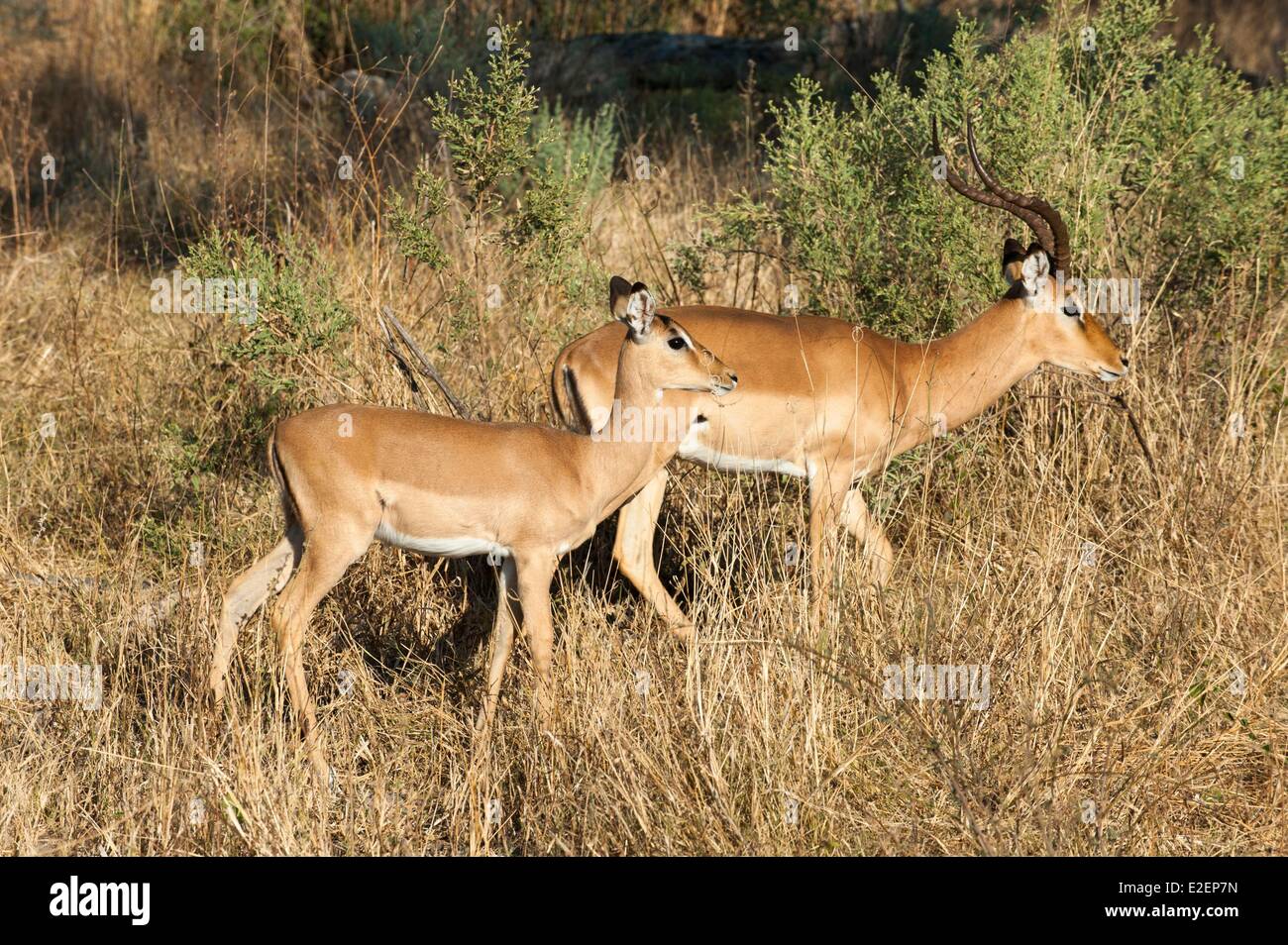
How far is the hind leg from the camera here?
16.4 ft

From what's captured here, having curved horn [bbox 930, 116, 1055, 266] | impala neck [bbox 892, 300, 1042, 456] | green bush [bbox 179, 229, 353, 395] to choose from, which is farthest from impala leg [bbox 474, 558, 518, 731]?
curved horn [bbox 930, 116, 1055, 266]

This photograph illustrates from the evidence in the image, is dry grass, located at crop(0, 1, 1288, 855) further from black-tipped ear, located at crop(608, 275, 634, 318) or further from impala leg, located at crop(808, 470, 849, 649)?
black-tipped ear, located at crop(608, 275, 634, 318)

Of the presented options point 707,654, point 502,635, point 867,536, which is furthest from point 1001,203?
point 502,635

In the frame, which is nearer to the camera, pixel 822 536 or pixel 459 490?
pixel 459 490

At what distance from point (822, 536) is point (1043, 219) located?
1659 millimetres

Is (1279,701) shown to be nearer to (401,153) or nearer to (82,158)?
(401,153)

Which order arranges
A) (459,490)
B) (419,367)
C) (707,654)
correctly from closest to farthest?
(707,654) < (459,490) < (419,367)

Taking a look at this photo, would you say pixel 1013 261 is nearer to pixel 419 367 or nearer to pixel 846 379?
pixel 846 379

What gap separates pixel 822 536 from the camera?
19.3 feet

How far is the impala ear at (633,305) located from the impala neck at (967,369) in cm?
143

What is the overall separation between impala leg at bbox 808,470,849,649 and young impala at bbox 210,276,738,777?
721 millimetres

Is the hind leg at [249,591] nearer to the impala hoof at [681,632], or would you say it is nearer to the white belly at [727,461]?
the impala hoof at [681,632]
